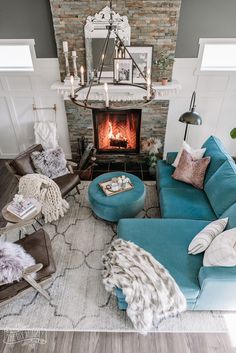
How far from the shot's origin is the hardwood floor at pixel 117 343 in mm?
2172

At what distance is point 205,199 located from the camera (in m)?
3.11

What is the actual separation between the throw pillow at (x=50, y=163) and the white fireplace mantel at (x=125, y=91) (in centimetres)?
101

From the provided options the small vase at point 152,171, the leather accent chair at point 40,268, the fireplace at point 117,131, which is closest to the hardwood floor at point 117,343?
the leather accent chair at point 40,268

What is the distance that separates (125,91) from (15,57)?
192cm

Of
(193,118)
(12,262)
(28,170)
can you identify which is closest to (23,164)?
(28,170)

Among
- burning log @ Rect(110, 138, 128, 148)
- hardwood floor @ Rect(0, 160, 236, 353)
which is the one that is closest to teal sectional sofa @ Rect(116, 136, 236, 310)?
hardwood floor @ Rect(0, 160, 236, 353)

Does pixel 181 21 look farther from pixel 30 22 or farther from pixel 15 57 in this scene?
pixel 15 57

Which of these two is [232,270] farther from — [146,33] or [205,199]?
[146,33]

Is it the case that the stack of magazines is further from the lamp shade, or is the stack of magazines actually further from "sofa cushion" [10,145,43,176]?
the lamp shade

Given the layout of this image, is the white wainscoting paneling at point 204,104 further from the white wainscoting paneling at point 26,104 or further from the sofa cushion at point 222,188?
the white wainscoting paneling at point 26,104

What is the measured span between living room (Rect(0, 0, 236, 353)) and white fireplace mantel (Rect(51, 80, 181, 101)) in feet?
0.06

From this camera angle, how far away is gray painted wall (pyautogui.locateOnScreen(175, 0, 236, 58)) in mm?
3322

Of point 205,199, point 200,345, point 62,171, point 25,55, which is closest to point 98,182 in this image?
point 62,171

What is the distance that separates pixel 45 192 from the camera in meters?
3.20
